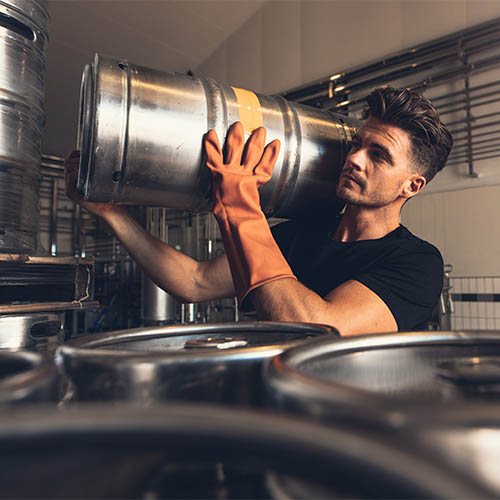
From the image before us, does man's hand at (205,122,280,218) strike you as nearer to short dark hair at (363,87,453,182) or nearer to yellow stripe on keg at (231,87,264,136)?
yellow stripe on keg at (231,87,264,136)

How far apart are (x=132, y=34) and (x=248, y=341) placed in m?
4.15

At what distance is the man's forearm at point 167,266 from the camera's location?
1.47 metres

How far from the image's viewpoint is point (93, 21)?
3.76m

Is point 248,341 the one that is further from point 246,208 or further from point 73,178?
point 73,178

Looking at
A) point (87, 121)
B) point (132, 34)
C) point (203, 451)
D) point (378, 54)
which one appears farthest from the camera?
point (132, 34)

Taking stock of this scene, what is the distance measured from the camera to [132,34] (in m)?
3.96

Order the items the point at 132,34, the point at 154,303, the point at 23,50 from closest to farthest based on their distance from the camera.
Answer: the point at 23,50
the point at 154,303
the point at 132,34

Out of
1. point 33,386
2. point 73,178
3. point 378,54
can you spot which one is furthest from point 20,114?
point 378,54

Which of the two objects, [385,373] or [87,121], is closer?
[385,373]

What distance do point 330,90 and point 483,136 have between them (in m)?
1.21

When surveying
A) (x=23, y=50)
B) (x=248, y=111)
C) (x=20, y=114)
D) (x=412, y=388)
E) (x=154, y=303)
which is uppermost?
(x=23, y=50)

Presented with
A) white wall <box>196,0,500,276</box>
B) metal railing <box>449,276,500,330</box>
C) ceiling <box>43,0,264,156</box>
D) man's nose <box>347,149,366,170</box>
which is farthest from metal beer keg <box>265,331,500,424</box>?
ceiling <box>43,0,264,156</box>

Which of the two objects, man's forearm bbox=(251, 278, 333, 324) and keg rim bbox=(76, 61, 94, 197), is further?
man's forearm bbox=(251, 278, 333, 324)

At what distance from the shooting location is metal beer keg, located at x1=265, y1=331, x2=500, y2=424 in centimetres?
20
